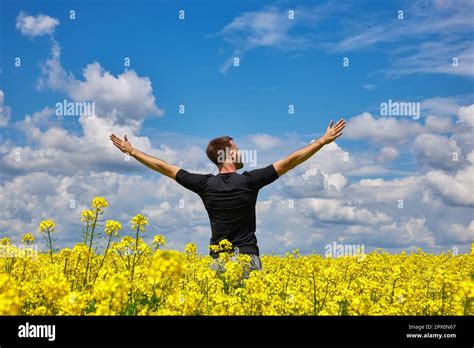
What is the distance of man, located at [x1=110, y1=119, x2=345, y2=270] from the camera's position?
7078 mm

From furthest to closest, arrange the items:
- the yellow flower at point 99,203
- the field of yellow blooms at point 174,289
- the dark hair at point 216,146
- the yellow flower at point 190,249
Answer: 1. the yellow flower at point 190,249
2. the dark hair at point 216,146
3. the yellow flower at point 99,203
4. the field of yellow blooms at point 174,289

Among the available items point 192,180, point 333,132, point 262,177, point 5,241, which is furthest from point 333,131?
point 5,241

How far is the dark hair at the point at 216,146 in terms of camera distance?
7488 millimetres

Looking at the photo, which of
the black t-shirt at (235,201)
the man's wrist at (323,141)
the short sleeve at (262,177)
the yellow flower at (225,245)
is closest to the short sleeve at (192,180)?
the black t-shirt at (235,201)

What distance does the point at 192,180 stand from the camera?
7.33m

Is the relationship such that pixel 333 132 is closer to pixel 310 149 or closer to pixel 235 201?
pixel 310 149

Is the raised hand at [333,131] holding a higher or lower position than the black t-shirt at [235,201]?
higher

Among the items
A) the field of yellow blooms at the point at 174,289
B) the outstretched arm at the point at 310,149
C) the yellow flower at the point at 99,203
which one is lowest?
the field of yellow blooms at the point at 174,289

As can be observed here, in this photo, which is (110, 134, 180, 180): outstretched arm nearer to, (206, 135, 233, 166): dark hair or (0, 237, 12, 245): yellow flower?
(206, 135, 233, 166): dark hair

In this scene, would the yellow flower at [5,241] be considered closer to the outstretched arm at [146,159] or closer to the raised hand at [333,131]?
the outstretched arm at [146,159]

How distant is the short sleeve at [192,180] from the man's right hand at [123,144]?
77cm

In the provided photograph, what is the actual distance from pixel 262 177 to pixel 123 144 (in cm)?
197
